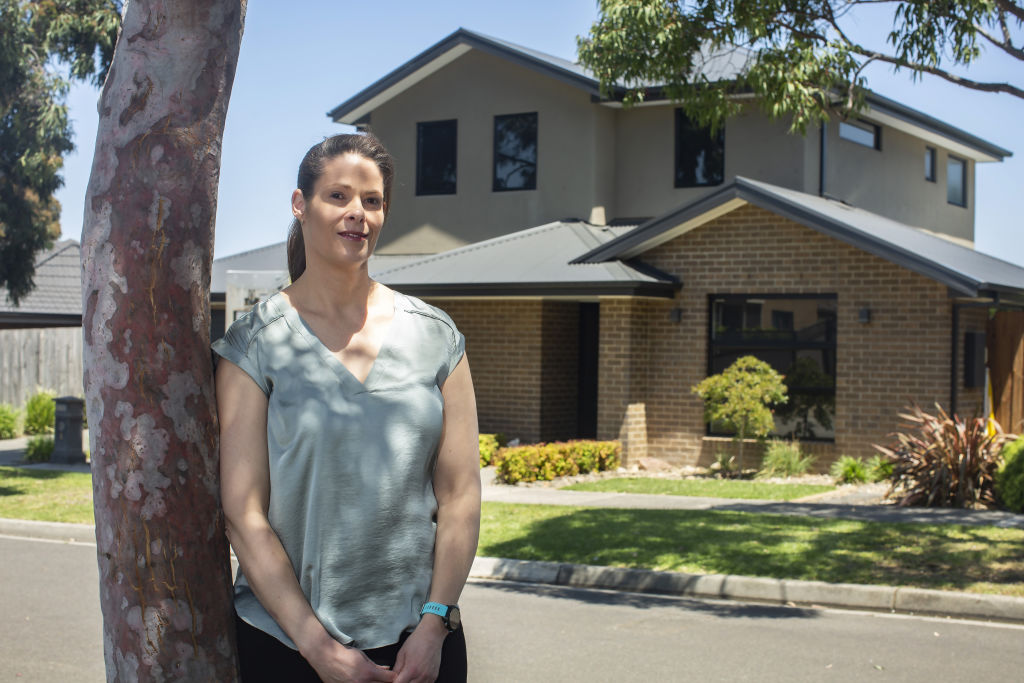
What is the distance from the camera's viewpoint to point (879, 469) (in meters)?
15.8

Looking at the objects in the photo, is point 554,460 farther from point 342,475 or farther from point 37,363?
point 37,363

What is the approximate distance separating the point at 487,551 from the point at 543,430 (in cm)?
910

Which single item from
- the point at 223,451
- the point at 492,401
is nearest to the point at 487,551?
the point at 223,451

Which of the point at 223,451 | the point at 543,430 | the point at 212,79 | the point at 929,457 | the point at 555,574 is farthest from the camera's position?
the point at 543,430

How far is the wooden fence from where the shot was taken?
83.7ft

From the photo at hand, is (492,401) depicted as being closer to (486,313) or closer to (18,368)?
(486,313)

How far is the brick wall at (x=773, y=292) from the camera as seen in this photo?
1630cm

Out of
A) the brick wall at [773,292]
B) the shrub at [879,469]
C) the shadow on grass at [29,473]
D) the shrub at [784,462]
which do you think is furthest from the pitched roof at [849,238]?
the shadow on grass at [29,473]

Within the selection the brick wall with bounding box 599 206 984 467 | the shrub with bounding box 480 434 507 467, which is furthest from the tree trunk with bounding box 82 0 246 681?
the shrub with bounding box 480 434 507 467

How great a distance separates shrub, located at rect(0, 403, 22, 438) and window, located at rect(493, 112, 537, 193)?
35.3ft

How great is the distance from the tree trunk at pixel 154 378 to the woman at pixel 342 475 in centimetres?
7

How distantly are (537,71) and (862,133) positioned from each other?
21.0 ft

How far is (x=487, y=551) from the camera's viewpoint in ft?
34.7

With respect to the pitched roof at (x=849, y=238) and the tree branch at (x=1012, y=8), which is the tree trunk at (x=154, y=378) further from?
the pitched roof at (x=849, y=238)
